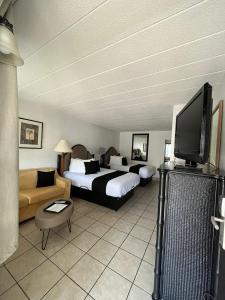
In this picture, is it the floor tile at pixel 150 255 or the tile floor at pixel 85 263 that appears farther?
the floor tile at pixel 150 255

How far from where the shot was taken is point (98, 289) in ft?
4.07

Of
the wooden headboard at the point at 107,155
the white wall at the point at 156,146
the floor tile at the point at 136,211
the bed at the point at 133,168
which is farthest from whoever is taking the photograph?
the white wall at the point at 156,146

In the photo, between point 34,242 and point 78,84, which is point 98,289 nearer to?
point 34,242

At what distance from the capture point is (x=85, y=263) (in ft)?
4.96

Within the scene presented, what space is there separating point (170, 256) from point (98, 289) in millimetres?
788

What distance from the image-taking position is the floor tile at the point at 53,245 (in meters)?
1.65

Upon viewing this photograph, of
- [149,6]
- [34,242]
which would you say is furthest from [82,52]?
[34,242]

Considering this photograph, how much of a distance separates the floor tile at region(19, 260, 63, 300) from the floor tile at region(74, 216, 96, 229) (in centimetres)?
79

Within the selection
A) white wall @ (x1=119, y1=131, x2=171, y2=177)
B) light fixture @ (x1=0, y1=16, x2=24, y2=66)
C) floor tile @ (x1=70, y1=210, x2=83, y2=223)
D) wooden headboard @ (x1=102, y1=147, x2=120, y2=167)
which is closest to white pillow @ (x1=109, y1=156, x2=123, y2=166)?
wooden headboard @ (x1=102, y1=147, x2=120, y2=167)

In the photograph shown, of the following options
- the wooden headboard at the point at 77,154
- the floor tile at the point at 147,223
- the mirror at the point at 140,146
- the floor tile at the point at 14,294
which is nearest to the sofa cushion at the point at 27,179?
the wooden headboard at the point at 77,154

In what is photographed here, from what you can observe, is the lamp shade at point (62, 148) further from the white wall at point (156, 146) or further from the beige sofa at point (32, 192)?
the white wall at point (156, 146)

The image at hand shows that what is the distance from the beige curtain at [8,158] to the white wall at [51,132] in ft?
8.35

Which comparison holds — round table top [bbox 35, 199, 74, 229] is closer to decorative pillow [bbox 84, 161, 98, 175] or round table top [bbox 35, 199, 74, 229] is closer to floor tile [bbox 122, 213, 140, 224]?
floor tile [bbox 122, 213, 140, 224]

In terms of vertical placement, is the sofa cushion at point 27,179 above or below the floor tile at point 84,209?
above
